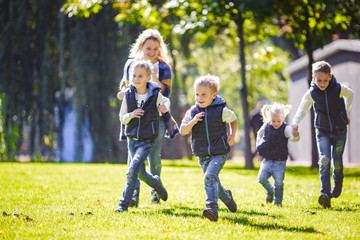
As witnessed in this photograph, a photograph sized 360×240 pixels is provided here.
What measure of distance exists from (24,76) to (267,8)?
11.0 meters

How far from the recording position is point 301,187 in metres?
9.23

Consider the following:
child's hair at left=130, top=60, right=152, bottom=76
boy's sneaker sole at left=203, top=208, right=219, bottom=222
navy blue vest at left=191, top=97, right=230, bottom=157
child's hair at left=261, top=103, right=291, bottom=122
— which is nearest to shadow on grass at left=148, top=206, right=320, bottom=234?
boy's sneaker sole at left=203, top=208, right=219, bottom=222

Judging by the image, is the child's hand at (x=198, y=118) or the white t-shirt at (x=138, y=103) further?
the white t-shirt at (x=138, y=103)

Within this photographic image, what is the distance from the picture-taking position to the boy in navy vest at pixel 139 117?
18.9 ft

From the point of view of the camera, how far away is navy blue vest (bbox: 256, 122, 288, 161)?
6.77m

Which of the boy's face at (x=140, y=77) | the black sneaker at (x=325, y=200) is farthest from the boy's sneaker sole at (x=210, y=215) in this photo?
the black sneaker at (x=325, y=200)

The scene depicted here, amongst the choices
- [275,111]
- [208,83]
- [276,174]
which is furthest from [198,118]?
[276,174]

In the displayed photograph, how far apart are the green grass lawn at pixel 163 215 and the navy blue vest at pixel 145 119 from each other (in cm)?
82

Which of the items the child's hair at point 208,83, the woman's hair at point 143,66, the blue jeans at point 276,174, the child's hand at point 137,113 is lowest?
the blue jeans at point 276,174

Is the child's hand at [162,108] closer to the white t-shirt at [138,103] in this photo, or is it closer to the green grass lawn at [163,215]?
the white t-shirt at [138,103]

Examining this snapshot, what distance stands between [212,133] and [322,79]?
1789mm

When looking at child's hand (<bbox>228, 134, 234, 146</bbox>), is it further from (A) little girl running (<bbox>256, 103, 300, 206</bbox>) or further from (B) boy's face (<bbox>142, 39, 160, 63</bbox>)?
(B) boy's face (<bbox>142, 39, 160, 63</bbox>)

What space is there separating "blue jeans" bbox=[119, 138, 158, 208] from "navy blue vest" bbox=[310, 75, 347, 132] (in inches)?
85.5

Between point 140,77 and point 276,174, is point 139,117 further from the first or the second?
point 276,174
